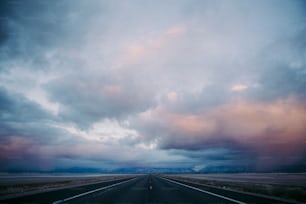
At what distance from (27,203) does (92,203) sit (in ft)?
12.8

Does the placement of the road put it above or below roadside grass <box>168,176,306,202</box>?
above

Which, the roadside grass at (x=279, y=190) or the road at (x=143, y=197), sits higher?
the road at (x=143, y=197)

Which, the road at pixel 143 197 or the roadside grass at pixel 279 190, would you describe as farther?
the roadside grass at pixel 279 190

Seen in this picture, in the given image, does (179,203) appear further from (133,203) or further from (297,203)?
(297,203)

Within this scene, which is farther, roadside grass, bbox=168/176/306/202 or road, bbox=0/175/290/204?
roadside grass, bbox=168/176/306/202

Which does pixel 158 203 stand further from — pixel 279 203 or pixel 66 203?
pixel 279 203

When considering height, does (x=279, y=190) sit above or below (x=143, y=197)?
below

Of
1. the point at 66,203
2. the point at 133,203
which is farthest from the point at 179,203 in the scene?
the point at 66,203

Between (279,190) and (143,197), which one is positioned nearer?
(143,197)

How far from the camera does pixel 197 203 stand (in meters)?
15.2

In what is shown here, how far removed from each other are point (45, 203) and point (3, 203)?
2592 millimetres

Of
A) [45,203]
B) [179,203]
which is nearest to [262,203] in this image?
[179,203]

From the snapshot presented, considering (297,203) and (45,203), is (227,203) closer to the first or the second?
(297,203)

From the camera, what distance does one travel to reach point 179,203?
15125 millimetres
